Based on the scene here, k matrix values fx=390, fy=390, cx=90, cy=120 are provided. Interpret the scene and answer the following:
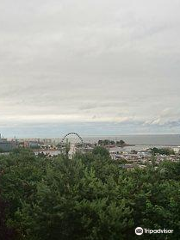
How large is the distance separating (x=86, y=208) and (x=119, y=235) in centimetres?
159

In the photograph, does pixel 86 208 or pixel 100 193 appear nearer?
pixel 86 208

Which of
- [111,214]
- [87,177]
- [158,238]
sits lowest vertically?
[158,238]

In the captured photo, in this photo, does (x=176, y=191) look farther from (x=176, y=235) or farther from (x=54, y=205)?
(x=54, y=205)

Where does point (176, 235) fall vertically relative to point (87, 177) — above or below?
below

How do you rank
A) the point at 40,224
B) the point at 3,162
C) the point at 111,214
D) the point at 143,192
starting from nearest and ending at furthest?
the point at 111,214 → the point at 40,224 → the point at 143,192 → the point at 3,162

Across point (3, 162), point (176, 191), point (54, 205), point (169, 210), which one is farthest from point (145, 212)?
point (3, 162)

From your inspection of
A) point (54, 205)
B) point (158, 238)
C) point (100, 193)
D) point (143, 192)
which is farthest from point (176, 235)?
point (54, 205)

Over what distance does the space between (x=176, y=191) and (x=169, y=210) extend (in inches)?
51.0

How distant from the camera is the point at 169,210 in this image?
15773mm

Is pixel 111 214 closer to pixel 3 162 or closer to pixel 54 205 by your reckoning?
pixel 54 205

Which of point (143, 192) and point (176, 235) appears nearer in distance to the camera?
point (176, 235)

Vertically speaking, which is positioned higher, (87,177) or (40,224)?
(87,177)

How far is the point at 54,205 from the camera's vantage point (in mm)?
15367

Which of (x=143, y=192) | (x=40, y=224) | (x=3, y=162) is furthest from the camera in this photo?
(x=3, y=162)
